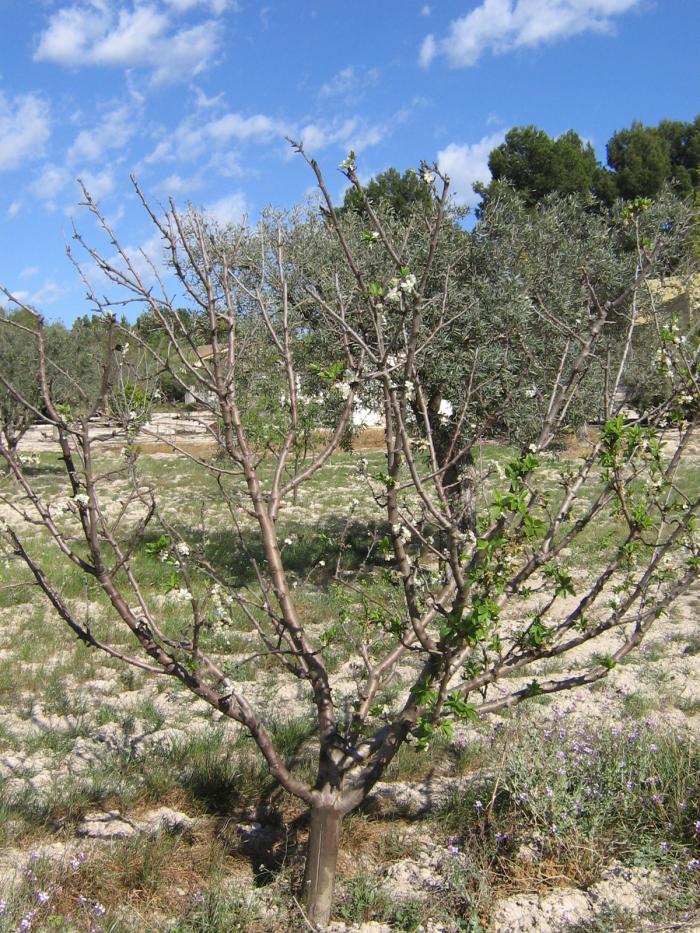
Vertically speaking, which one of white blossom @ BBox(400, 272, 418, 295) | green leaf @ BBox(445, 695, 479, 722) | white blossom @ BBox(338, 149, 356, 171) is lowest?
green leaf @ BBox(445, 695, 479, 722)

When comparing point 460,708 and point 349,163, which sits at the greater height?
point 349,163

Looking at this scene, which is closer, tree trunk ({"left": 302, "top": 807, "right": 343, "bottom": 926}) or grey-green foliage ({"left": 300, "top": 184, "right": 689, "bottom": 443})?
tree trunk ({"left": 302, "top": 807, "right": 343, "bottom": 926})

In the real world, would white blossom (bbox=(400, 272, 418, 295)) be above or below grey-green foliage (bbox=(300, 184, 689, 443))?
below

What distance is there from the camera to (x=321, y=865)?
3.26 meters

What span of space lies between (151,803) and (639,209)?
3.88 meters

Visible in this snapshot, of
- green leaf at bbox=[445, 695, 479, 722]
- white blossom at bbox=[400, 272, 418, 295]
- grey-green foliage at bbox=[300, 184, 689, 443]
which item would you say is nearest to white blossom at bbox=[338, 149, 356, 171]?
white blossom at bbox=[400, 272, 418, 295]

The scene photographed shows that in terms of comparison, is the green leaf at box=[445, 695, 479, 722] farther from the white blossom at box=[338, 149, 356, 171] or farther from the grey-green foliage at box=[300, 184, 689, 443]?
the grey-green foliage at box=[300, 184, 689, 443]

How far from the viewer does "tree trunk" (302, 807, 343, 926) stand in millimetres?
3240

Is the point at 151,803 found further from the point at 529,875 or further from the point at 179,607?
the point at 179,607

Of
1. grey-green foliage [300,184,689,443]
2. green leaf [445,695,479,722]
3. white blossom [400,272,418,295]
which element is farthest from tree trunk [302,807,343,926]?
grey-green foliage [300,184,689,443]

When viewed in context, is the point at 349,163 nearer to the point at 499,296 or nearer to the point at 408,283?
the point at 408,283

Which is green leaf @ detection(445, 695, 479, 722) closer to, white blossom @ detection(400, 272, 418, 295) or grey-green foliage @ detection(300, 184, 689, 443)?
white blossom @ detection(400, 272, 418, 295)

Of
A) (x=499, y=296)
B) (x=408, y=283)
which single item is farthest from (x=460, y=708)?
(x=499, y=296)

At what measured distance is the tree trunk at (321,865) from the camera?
3240 mm
